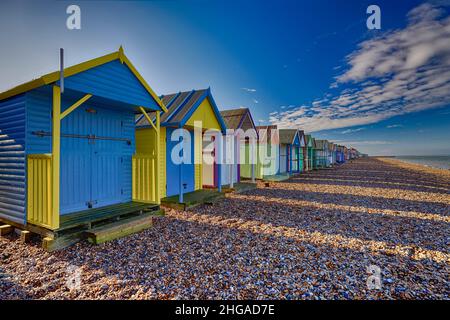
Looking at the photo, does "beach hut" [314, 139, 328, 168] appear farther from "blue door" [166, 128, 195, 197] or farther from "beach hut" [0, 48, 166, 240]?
"beach hut" [0, 48, 166, 240]

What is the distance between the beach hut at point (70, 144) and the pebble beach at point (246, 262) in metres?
0.90

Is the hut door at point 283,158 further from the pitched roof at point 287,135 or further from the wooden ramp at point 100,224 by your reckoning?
the wooden ramp at point 100,224

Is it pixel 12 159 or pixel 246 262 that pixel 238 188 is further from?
pixel 12 159

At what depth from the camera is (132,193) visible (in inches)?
290

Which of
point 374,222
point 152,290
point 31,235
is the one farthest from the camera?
point 374,222

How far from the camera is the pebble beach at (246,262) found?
3203 millimetres

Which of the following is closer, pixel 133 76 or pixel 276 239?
pixel 276 239

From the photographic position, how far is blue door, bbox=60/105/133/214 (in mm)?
5719

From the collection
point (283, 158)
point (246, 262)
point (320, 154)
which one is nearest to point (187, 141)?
point (246, 262)

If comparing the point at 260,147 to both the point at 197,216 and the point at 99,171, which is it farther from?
the point at 99,171

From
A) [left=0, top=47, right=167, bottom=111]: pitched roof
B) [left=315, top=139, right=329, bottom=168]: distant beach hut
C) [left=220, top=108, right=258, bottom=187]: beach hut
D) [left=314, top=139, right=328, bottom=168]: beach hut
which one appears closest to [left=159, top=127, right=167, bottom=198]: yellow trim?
[left=0, top=47, right=167, bottom=111]: pitched roof

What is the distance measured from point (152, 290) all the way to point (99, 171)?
14.6 ft
